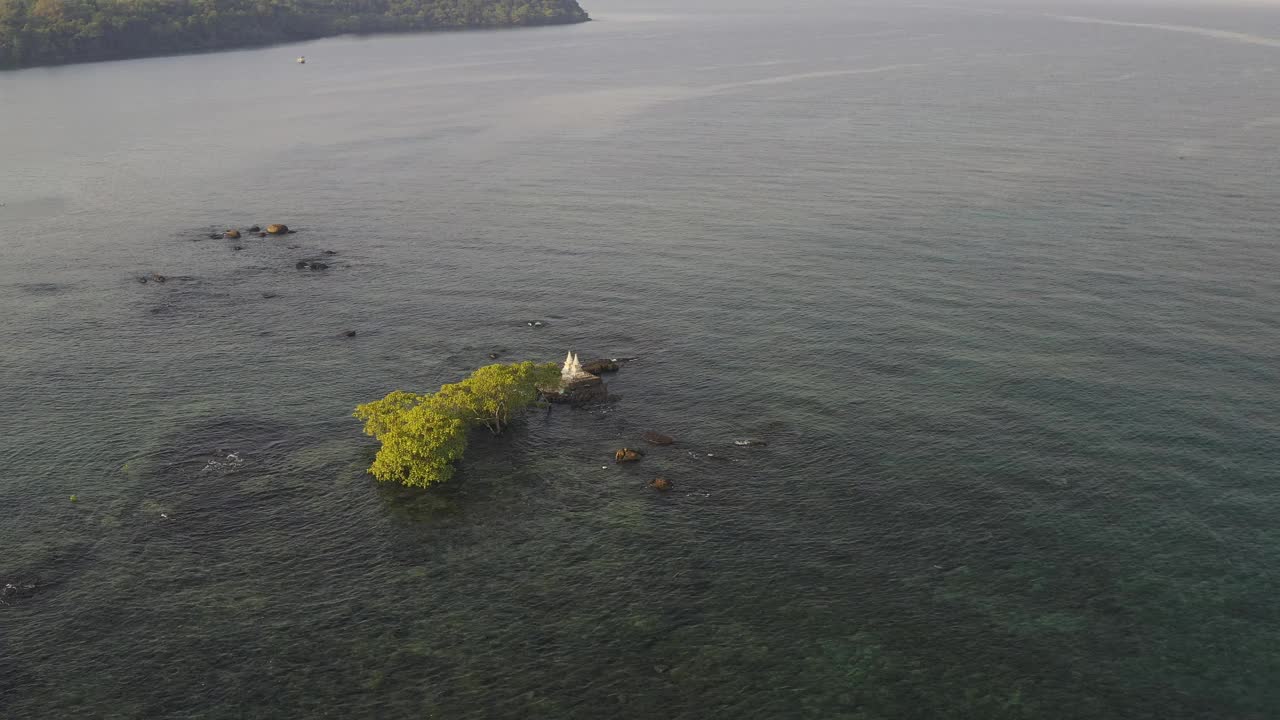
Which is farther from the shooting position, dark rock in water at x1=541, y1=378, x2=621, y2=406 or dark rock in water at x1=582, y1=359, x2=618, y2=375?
dark rock in water at x1=582, y1=359, x2=618, y2=375

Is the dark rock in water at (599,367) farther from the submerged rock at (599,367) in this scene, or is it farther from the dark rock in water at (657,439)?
the dark rock in water at (657,439)

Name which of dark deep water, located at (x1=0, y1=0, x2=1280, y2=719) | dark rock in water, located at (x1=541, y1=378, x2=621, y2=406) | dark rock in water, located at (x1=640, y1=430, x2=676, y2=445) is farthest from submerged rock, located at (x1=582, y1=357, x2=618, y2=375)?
dark rock in water, located at (x1=640, y1=430, x2=676, y2=445)

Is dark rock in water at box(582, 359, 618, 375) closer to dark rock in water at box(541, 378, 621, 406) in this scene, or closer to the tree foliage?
dark rock in water at box(541, 378, 621, 406)

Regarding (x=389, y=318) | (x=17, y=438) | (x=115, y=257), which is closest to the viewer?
(x=17, y=438)

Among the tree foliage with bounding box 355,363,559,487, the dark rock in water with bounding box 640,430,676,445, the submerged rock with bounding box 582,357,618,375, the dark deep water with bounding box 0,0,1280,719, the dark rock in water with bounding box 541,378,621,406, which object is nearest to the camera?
the dark deep water with bounding box 0,0,1280,719

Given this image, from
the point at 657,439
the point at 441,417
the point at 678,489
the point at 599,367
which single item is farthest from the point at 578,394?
the point at 678,489

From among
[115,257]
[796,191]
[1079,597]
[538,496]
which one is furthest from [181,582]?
[796,191]

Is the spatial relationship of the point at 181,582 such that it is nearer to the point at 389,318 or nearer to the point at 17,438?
the point at 17,438
